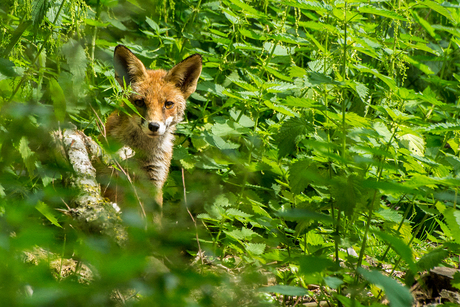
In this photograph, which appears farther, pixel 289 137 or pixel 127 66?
pixel 127 66

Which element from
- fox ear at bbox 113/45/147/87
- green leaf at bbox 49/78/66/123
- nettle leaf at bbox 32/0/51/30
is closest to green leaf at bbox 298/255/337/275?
green leaf at bbox 49/78/66/123

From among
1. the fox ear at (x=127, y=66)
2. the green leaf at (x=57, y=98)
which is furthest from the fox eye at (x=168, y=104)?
the green leaf at (x=57, y=98)

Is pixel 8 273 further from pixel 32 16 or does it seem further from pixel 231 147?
pixel 231 147

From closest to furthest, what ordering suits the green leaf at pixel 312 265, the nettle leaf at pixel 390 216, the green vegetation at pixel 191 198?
the green vegetation at pixel 191 198
the green leaf at pixel 312 265
the nettle leaf at pixel 390 216

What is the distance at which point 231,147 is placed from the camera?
3.85m

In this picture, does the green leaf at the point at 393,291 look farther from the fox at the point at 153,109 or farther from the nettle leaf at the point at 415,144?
the fox at the point at 153,109

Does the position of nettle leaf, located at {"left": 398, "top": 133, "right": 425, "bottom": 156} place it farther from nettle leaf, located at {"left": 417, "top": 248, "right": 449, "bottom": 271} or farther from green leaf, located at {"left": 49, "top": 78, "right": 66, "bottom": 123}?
green leaf, located at {"left": 49, "top": 78, "right": 66, "bottom": 123}

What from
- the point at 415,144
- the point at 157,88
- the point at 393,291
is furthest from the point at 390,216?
the point at 157,88

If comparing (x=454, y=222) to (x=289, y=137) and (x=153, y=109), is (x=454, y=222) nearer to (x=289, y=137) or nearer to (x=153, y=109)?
(x=289, y=137)

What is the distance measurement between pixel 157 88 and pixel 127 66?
0.39 metres

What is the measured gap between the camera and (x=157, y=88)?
4.43m

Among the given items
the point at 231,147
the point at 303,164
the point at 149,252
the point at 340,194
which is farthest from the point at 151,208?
the point at 231,147

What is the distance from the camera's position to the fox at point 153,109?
425cm

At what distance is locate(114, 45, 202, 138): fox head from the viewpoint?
4.20m
